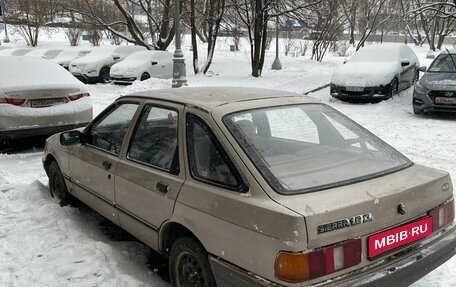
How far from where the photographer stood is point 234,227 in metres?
2.64

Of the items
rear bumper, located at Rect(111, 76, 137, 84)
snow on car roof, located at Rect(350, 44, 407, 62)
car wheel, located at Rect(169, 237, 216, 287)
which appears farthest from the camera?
rear bumper, located at Rect(111, 76, 137, 84)

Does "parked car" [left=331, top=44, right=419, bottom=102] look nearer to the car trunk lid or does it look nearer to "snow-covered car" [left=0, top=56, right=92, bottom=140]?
"snow-covered car" [left=0, top=56, right=92, bottom=140]

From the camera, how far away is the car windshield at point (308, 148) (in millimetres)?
2768

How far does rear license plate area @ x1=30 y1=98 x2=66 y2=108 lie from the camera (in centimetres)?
720

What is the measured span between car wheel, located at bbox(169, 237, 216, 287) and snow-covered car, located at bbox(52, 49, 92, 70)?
874 inches

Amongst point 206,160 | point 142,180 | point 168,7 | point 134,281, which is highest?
point 168,7

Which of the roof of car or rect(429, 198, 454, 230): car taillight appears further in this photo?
the roof of car

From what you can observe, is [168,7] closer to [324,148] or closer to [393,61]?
[393,61]

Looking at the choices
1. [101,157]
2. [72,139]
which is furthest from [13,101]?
[101,157]

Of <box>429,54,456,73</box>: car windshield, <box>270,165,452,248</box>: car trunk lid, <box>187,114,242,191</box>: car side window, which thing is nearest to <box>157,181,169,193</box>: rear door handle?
<box>187,114,242,191</box>: car side window

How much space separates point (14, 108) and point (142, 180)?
450cm

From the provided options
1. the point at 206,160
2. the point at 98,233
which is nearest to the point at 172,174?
the point at 206,160

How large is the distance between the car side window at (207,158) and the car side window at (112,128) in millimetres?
894

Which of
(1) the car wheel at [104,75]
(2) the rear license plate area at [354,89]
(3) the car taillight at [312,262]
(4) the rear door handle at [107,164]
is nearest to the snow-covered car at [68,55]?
(1) the car wheel at [104,75]
